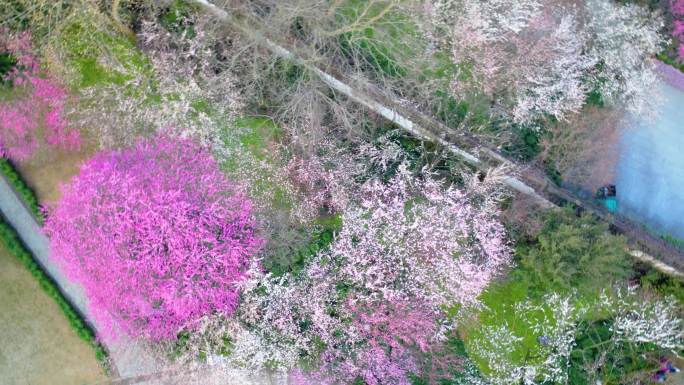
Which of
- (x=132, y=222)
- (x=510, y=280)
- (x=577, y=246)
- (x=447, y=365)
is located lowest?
(x=447, y=365)

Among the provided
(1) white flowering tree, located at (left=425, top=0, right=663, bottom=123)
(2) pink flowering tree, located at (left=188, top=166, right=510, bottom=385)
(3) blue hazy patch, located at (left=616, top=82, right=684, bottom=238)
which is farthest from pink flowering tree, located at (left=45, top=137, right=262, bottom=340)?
(3) blue hazy patch, located at (left=616, top=82, right=684, bottom=238)

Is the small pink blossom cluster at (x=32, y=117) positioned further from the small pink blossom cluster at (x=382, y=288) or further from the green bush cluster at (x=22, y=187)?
the small pink blossom cluster at (x=382, y=288)

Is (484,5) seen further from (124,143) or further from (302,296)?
Result: (124,143)

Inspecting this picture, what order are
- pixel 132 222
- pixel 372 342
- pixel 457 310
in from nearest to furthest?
pixel 132 222 < pixel 372 342 < pixel 457 310

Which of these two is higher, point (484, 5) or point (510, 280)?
point (484, 5)

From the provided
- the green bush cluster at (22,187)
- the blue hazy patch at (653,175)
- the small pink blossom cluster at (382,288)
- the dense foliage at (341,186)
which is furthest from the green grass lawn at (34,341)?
the blue hazy patch at (653,175)

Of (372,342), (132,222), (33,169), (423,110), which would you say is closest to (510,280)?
(372,342)

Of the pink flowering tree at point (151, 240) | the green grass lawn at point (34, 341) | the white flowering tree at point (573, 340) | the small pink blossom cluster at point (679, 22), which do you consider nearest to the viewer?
the pink flowering tree at point (151, 240)

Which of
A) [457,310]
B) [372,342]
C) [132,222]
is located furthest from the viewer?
[457,310]
